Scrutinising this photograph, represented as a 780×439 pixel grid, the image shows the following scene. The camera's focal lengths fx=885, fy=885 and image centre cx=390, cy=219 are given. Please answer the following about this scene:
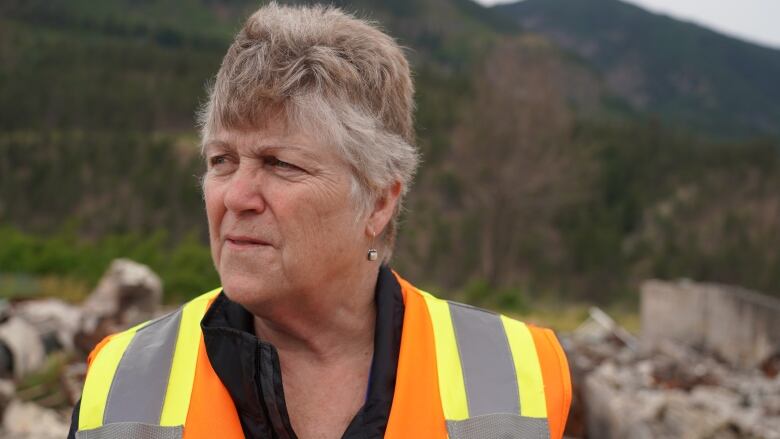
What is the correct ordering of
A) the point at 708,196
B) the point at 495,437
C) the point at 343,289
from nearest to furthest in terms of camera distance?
the point at 495,437 → the point at 343,289 → the point at 708,196

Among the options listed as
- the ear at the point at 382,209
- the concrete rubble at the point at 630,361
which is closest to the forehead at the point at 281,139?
the ear at the point at 382,209

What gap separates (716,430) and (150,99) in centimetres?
5912

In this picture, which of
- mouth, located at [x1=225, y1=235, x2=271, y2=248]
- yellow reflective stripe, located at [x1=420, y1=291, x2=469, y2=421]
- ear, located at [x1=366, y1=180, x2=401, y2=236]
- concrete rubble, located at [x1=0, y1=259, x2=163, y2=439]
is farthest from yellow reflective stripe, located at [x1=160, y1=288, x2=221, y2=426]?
concrete rubble, located at [x1=0, y1=259, x2=163, y2=439]

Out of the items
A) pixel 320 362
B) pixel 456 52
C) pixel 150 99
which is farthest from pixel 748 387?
pixel 456 52

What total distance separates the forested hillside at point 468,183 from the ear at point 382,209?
63 cm

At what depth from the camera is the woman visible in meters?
2.28

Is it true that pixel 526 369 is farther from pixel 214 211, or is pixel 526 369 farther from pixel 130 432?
pixel 130 432

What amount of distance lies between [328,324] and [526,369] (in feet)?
1.89

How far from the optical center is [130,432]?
2182 mm

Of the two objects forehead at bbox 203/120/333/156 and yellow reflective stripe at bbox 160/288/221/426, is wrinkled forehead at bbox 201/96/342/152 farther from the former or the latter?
yellow reflective stripe at bbox 160/288/221/426

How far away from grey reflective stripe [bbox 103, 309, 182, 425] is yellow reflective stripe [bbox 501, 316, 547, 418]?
0.95 m

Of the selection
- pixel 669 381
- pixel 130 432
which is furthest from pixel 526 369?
pixel 669 381

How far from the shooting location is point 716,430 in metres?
6.35

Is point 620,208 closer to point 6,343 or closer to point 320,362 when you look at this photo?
point 6,343
